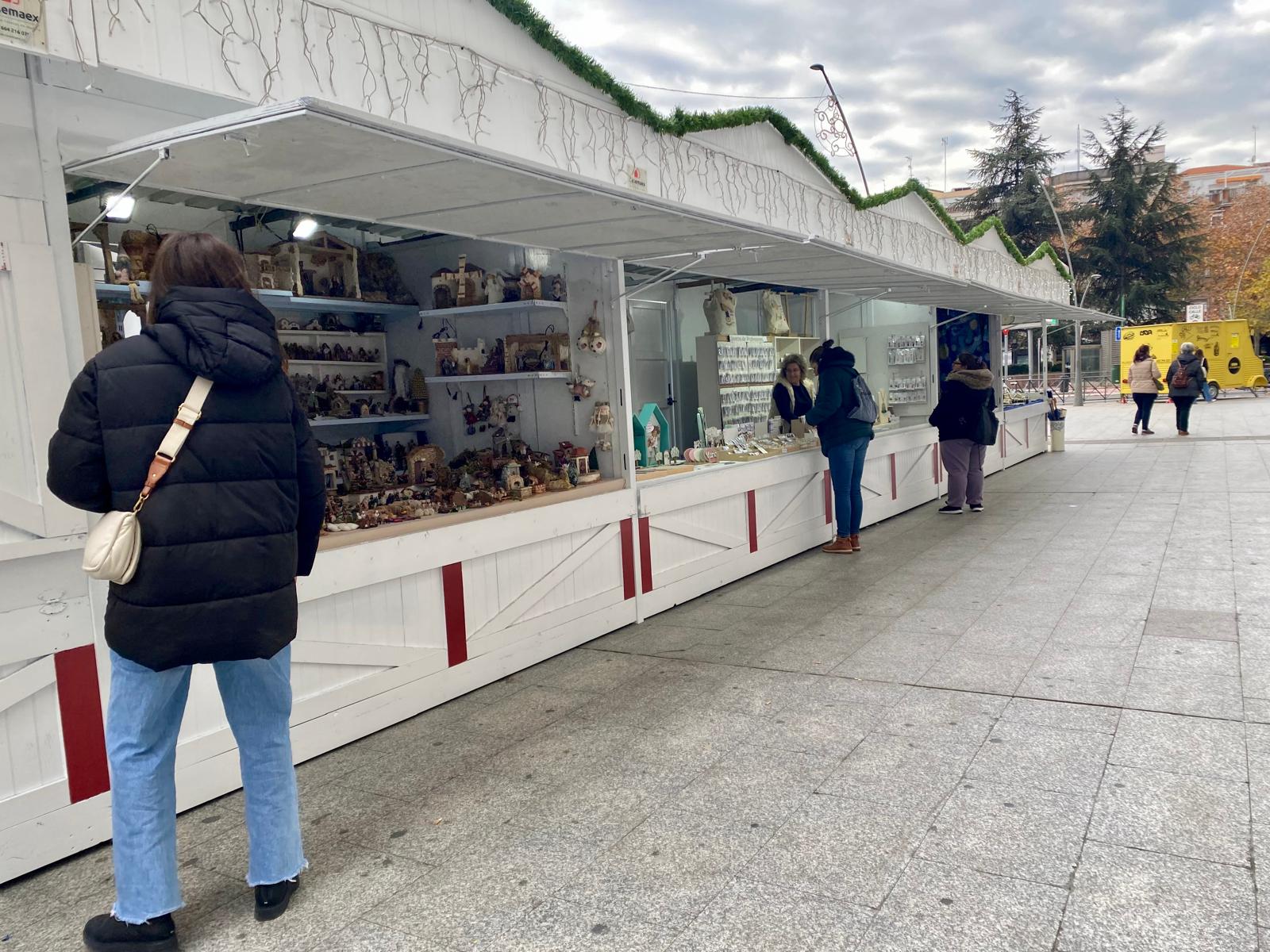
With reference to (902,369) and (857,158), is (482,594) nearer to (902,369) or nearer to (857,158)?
(857,158)

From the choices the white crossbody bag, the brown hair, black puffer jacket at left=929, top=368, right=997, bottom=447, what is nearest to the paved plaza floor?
the white crossbody bag

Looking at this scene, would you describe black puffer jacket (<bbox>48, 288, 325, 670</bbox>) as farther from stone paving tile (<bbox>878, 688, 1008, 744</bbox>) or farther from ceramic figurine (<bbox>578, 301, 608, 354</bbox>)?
ceramic figurine (<bbox>578, 301, 608, 354</bbox>)

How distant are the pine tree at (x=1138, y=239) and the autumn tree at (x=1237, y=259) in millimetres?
955

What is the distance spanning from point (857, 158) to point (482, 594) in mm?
6719

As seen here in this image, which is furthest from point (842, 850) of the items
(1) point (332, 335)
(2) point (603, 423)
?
(1) point (332, 335)

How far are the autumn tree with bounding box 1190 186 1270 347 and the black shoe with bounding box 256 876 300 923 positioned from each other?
132 feet

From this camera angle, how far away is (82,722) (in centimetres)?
307

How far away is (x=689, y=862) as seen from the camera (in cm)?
285

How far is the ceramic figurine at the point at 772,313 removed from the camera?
338 inches

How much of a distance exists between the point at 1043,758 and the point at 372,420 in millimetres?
4316

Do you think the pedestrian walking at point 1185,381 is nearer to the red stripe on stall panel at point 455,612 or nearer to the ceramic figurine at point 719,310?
the ceramic figurine at point 719,310

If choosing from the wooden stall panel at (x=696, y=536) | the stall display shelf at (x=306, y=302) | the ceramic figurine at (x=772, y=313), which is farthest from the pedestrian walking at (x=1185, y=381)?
the stall display shelf at (x=306, y=302)

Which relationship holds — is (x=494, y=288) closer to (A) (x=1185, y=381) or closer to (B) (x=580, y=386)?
(B) (x=580, y=386)

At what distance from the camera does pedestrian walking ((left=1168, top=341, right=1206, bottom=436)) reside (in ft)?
50.9
